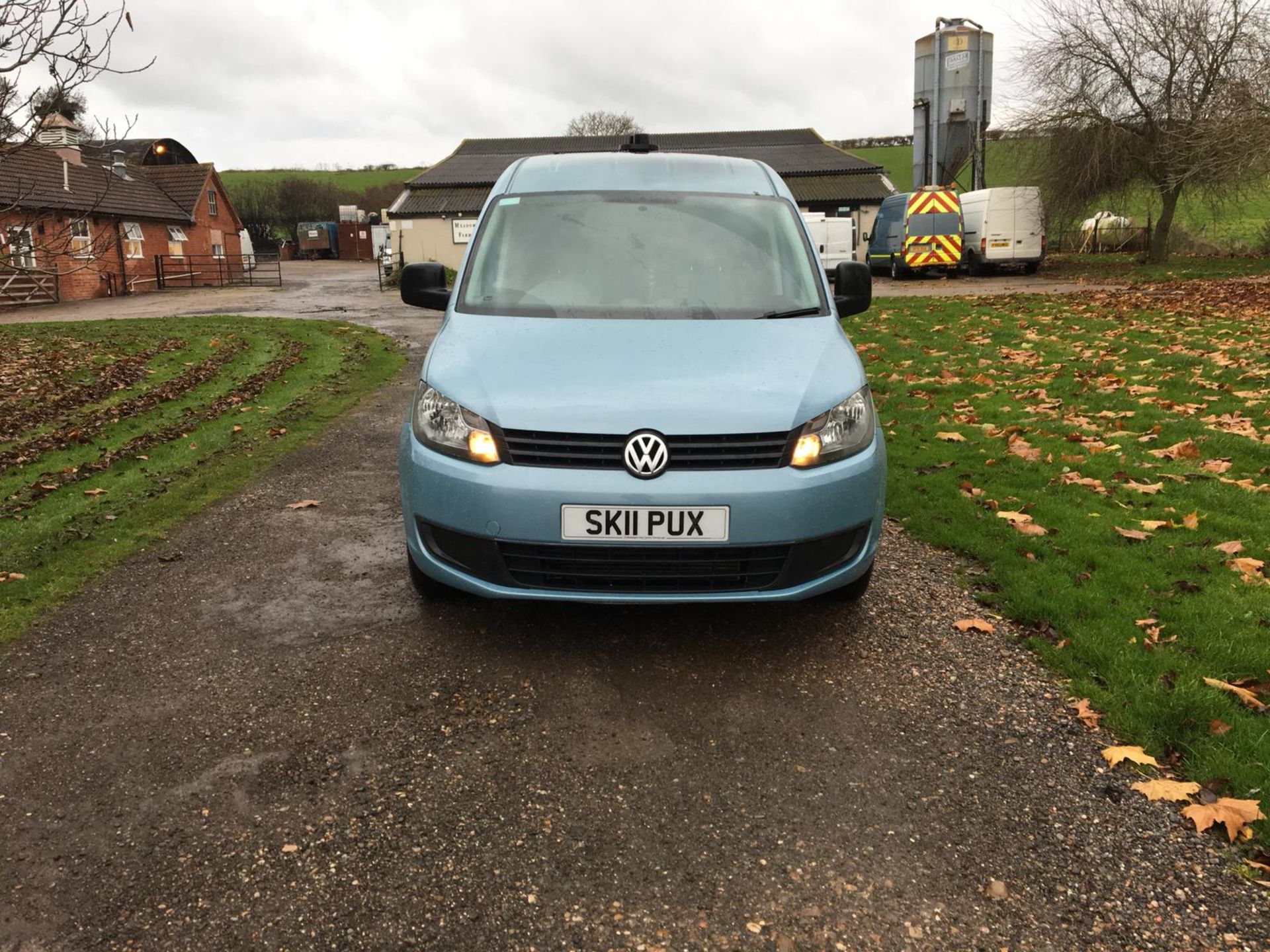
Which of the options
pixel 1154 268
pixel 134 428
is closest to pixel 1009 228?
Answer: pixel 1154 268

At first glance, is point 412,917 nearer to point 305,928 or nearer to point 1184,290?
point 305,928

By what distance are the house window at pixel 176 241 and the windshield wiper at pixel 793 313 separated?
1783 inches

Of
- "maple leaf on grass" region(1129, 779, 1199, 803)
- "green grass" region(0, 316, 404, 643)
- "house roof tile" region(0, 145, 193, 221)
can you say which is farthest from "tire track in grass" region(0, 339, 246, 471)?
"house roof tile" region(0, 145, 193, 221)

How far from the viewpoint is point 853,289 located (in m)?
4.85

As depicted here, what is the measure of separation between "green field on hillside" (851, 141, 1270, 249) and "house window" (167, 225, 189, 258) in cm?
3457

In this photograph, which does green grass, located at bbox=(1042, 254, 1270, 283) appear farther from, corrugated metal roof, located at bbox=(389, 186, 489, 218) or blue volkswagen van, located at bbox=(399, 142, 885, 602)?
corrugated metal roof, located at bbox=(389, 186, 489, 218)

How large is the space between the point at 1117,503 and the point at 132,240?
137 feet

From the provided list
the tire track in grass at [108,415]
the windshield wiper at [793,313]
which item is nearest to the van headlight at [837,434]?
the windshield wiper at [793,313]

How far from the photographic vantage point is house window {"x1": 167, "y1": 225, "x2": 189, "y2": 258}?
142 feet

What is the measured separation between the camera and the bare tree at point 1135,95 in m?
25.3

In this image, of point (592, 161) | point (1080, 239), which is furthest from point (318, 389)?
point (1080, 239)

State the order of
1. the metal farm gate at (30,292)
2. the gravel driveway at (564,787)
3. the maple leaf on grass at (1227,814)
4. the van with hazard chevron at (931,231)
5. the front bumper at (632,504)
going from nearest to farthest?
1. the gravel driveway at (564,787)
2. the maple leaf on grass at (1227,814)
3. the front bumper at (632,504)
4. the van with hazard chevron at (931,231)
5. the metal farm gate at (30,292)

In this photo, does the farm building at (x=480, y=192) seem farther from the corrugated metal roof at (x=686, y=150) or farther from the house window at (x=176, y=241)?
the house window at (x=176, y=241)

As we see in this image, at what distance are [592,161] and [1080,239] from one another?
35.4 meters
